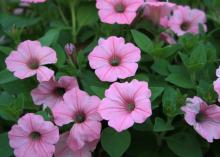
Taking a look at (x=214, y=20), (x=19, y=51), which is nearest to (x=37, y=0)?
(x=19, y=51)

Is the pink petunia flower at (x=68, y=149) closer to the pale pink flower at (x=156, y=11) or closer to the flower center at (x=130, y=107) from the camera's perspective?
the flower center at (x=130, y=107)

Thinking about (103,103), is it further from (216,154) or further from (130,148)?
(216,154)

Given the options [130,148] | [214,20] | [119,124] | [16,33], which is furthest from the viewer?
[214,20]

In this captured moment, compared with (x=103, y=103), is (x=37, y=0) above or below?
above

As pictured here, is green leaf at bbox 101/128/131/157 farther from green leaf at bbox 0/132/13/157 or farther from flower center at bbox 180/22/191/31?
flower center at bbox 180/22/191/31

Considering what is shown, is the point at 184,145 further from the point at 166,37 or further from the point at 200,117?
the point at 166,37

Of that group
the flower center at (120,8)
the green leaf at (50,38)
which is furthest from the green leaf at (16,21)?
the flower center at (120,8)
